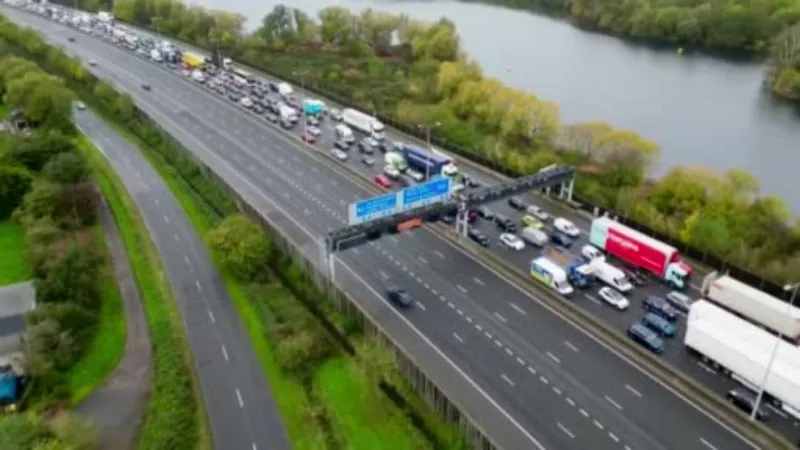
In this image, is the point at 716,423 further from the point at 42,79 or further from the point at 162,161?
the point at 42,79

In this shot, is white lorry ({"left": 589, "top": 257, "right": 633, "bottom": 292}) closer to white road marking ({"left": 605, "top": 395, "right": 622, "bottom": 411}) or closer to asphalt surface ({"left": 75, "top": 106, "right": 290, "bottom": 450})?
white road marking ({"left": 605, "top": 395, "right": 622, "bottom": 411})

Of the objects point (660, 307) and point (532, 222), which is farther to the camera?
point (532, 222)

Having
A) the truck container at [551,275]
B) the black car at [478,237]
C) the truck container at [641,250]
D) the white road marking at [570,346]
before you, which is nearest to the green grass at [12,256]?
the black car at [478,237]

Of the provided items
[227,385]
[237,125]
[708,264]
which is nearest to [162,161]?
[237,125]

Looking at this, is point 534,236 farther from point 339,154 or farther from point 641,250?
point 339,154

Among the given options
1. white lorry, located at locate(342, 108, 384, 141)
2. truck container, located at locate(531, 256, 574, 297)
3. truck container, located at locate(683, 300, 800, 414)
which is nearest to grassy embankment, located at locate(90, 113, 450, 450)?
truck container, located at locate(531, 256, 574, 297)

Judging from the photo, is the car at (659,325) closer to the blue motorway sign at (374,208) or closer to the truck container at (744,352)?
the truck container at (744,352)

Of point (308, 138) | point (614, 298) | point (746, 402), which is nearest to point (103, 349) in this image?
point (614, 298)
